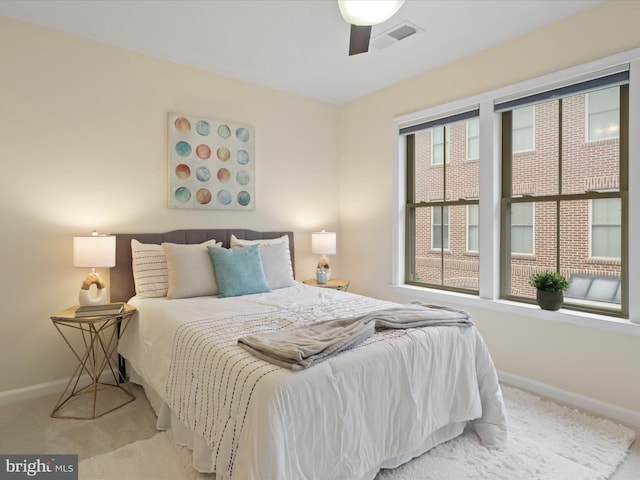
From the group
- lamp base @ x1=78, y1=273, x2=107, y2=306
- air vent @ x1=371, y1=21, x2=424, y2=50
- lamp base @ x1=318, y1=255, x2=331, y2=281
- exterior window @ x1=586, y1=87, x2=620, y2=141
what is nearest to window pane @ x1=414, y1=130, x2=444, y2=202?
air vent @ x1=371, y1=21, x2=424, y2=50

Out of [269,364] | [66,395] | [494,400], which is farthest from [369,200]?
[66,395]

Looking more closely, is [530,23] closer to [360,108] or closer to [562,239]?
[562,239]

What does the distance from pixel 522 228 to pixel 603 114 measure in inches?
38.7

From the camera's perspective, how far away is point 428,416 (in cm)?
197

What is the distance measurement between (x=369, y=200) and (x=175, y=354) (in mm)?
2787

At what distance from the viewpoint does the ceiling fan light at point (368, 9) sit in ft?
5.73

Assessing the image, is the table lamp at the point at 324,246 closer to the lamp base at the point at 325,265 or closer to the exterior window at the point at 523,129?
the lamp base at the point at 325,265

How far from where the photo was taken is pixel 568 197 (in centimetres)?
286

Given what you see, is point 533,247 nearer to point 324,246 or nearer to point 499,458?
point 499,458

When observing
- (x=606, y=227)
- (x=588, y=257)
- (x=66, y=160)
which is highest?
(x=66, y=160)

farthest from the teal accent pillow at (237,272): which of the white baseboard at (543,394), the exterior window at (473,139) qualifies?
the exterior window at (473,139)

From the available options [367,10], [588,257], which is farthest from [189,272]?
[588,257]

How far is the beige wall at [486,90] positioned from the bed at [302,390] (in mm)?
902

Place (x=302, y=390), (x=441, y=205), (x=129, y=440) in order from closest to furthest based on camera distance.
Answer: (x=302, y=390)
(x=129, y=440)
(x=441, y=205)
